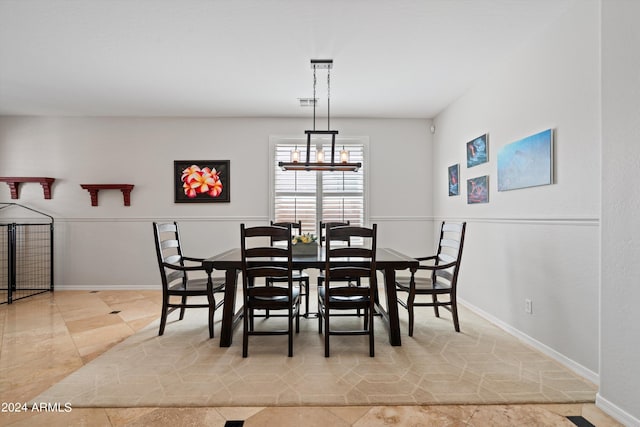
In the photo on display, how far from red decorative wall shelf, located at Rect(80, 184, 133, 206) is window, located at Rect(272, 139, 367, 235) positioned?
2.22 meters

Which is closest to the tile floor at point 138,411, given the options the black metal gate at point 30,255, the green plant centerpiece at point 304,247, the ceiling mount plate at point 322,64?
the green plant centerpiece at point 304,247

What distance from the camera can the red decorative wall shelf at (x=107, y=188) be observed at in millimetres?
4629

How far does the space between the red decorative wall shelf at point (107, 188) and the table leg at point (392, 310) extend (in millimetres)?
4093

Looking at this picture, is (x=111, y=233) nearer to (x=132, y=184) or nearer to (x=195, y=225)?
(x=132, y=184)

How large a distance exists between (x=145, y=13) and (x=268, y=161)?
2.62m

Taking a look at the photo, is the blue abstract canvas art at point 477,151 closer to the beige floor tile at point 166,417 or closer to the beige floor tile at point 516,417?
the beige floor tile at point 516,417

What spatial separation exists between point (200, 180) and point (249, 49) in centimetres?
247

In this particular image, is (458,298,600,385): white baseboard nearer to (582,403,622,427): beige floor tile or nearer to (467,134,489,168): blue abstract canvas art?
(582,403,622,427): beige floor tile

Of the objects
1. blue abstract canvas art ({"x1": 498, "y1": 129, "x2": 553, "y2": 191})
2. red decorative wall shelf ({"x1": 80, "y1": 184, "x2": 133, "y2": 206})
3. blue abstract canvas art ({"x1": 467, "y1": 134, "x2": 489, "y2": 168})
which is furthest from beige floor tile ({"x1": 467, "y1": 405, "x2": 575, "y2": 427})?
red decorative wall shelf ({"x1": 80, "y1": 184, "x2": 133, "y2": 206})

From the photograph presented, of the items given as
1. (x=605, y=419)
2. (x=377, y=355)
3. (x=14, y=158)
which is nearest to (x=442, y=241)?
(x=377, y=355)

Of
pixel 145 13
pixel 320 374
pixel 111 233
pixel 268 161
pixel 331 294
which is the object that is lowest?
pixel 320 374

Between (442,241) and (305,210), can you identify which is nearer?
(442,241)

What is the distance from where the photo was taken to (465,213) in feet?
12.8

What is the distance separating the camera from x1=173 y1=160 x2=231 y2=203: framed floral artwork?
4789 millimetres
